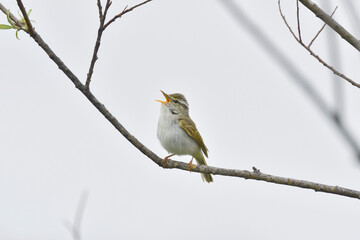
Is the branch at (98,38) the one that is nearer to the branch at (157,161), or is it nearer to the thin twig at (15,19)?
the branch at (157,161)

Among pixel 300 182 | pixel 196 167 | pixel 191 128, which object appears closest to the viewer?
pixel 300 182

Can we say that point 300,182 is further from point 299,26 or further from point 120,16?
point 120,16

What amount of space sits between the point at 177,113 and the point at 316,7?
5.55m

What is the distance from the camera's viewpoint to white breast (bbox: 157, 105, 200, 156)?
752 centimetres

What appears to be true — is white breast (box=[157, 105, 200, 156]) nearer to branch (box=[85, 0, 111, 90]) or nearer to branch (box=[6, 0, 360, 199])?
branch (box=[6, 0, 360, 199])

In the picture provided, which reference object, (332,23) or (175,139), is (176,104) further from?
(332,23)

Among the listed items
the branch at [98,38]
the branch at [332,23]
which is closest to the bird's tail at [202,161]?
the branch at [98,38]

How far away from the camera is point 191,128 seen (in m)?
7.80

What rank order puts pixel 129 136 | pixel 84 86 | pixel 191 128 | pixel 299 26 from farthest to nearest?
pixel 191 128 < pixel 129 136 < pixel 84 86 < pixel 299 26

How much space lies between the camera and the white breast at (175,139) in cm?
752

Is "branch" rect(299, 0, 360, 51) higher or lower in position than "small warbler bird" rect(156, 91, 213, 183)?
lower

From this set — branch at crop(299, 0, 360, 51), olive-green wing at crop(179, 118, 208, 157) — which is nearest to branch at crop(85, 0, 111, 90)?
branch at crop(299, 0, 360, 51)

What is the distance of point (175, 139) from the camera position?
7527 millimetres

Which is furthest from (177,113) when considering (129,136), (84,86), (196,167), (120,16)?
(120,16)
